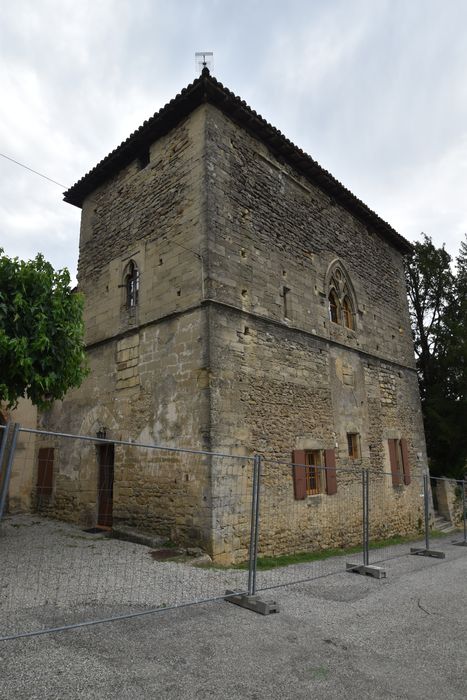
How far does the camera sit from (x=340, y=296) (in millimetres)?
12312

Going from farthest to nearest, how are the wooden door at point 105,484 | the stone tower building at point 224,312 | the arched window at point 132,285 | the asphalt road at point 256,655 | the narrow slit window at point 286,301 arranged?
the arched window at point 132,285
the narrow slit window at point 286,301
the wooden door at point 105,484
the stone tower building at point 224,312
the asphalt road at point 256,655

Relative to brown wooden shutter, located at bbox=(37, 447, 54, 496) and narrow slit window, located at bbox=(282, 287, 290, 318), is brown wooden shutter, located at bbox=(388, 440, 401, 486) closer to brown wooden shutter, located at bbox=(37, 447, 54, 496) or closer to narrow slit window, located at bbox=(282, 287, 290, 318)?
narrow slit window, located at bbox=(282, 287, 290, 318)

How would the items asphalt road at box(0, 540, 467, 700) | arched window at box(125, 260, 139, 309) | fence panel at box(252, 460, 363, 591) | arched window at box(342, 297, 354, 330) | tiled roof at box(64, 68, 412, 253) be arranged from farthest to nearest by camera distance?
arched window at box(342, 297, 354, 330) → arched window at box(125, 260, 139, 309) → tiled roof at box(64, 68, 412, 253) → fence panel at box(252, 460, 363, 591) → asphalt road at box(0, 540, 467, 700)

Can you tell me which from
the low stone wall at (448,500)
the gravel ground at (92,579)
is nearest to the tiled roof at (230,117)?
the gravel ground at (92,579)

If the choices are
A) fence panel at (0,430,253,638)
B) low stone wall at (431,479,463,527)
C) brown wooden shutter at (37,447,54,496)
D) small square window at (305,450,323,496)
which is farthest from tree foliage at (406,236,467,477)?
brown wooden shutter at (37,447,54,496)

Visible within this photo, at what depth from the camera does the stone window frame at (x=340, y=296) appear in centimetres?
1202

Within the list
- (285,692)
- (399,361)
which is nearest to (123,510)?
(285,692)

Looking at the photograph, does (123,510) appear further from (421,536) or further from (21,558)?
(421,536)

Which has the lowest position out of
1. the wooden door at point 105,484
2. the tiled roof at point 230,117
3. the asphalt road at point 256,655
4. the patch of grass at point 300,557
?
the patch of grass at point 300,557

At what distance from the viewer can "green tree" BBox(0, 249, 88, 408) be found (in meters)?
7.20

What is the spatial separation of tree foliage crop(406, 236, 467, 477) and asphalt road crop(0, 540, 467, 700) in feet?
39.5

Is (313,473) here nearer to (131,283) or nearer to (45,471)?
(131,283)

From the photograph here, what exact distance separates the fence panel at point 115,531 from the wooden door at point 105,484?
2cm

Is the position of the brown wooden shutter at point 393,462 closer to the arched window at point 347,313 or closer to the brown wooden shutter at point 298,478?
the arched window at point 347,313
